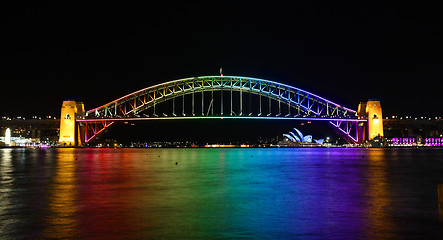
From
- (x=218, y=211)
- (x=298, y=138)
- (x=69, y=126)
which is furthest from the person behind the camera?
(x=298, y=138)

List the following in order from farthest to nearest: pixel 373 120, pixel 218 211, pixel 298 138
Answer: pixel 298 138
pixel 373 120
pixel 218 211

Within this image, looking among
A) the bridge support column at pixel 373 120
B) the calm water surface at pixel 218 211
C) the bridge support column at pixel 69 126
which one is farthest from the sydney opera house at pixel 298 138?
the calm water surface at pixel 218 211

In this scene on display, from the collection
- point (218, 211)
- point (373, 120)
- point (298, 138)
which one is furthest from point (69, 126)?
point (218, 211)

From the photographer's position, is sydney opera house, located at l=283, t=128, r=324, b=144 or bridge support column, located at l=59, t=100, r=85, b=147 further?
sydney opera house, located at l=283, t=128, r=324, b=144

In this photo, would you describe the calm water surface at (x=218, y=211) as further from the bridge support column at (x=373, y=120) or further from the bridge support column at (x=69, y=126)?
the bridge support column at (x=69, y=126)

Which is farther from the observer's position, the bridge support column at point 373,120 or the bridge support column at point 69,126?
the bridge support column at point 69,126

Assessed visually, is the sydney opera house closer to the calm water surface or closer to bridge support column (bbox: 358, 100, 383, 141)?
bridge support column (bbox: 358, 100, 383, 141)

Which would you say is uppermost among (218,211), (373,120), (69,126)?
(373,120)

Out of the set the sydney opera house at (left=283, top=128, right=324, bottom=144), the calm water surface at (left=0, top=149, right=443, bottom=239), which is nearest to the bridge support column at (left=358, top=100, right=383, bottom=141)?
the sydney opera house at (left=283, top=128, right=324, bottom=144)

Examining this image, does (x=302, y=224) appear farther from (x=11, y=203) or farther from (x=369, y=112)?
(x=369, y=112)

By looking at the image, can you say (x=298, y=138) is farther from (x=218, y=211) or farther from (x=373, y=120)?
(x=218, y=211)

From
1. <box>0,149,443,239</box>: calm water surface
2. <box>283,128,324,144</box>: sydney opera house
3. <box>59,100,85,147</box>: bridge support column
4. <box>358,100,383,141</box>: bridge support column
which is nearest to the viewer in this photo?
<box>0,149,443,239</box>: calm water surface

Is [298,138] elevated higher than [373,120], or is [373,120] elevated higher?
[373,120]

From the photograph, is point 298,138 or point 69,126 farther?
point 298,138
